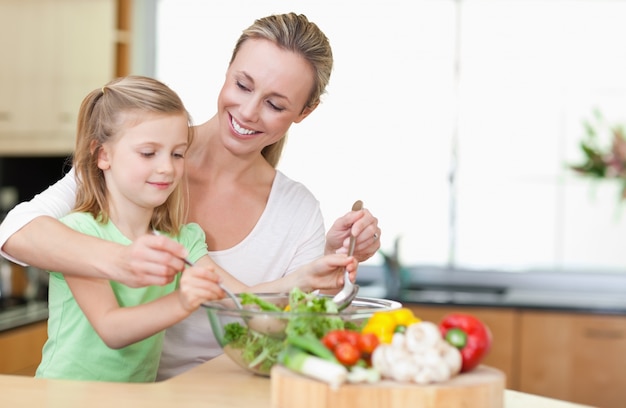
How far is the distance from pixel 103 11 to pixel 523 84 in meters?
2.15

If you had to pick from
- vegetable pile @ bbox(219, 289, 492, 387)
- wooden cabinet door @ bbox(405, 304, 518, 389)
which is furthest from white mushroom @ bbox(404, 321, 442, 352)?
wooden cabinet door @ bbox(405, 304, 518, 389)

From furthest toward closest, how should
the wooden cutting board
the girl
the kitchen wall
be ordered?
the kitchen wall, the girl, the wooden cutting board

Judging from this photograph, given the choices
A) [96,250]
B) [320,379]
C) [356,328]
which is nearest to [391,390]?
[320,379]

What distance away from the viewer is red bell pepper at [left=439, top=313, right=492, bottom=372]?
1.55 meters

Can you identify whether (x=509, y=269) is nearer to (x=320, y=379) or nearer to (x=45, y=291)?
(x=45, y=291)

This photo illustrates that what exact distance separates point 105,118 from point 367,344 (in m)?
0.81

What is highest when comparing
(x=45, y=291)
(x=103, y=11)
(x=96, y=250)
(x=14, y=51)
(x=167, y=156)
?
(x=103, y=11)

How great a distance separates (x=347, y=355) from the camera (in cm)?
150

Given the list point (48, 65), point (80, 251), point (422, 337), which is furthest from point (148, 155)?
point (48, 65)

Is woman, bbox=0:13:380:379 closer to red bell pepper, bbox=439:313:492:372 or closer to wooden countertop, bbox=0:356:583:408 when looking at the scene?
wooden countertop, bbox=0:356:583:408

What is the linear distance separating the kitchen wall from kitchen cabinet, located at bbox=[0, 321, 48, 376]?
5.62 feet

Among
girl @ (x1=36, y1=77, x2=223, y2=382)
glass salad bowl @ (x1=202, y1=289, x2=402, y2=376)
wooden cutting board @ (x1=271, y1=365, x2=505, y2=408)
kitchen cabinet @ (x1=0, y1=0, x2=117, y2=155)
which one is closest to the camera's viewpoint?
wooden cutting board @ (x1=271, y1=365, x2=505, y2=408)

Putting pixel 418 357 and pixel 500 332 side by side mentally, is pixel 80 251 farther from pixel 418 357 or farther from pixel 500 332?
pixel 500 332

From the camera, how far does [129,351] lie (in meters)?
2.01
